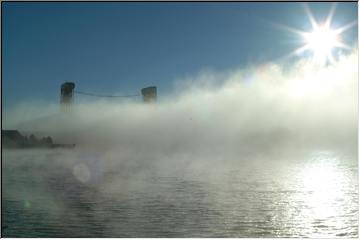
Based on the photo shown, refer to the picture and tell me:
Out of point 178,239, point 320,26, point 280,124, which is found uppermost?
point 320,26

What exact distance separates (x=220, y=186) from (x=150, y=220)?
20.6 ft

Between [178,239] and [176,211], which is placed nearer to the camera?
[178,239]

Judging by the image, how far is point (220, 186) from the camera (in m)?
15.2

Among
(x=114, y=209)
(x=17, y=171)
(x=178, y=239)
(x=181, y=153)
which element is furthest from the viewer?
(x=181, y=153)

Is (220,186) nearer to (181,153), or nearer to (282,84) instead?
(282,84)

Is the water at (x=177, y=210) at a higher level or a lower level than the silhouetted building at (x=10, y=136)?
lower

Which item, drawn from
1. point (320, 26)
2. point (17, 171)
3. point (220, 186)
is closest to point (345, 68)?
point (320, 26)

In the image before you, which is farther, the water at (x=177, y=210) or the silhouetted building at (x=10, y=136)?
the silhouetted building at (x=10, y=136)

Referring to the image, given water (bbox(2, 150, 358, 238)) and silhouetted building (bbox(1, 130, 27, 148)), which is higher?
silhouetted building (bbox(1, 130, 27, 148))

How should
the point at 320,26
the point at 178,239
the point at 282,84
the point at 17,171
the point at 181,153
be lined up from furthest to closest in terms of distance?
the point at 181,153, the point at 17,171, the point at 282,84, the point at 320,26, the point at 178,239

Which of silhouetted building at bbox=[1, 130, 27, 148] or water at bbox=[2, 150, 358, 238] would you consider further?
silhouetted building at bbox=[1, 130, 27, 148]

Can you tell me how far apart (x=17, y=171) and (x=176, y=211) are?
11.5m

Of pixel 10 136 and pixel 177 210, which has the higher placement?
pixel 10 136

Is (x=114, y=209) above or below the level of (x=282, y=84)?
below
